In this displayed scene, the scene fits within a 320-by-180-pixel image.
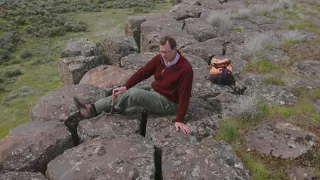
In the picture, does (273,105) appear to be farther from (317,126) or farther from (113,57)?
(113,57)

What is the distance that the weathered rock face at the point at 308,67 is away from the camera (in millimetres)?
7959

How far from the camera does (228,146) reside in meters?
5.20

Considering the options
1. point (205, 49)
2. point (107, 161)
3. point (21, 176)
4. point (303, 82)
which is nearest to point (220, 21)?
point (205, 49)

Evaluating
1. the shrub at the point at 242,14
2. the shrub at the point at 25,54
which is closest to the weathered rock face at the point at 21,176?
the shrub at the point at 242,14

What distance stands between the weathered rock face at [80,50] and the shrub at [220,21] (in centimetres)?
425

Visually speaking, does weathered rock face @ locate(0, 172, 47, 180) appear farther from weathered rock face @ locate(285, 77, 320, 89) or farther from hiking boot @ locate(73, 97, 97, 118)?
weathered rock face @ locate(285, 77, 320, 89)

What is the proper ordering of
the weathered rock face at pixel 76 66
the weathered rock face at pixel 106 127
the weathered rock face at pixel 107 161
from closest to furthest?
the weathered rock face at pixel 107 161 < the weathered rock face at pixel 106 127 < the weathered rock face at pixel 76 66

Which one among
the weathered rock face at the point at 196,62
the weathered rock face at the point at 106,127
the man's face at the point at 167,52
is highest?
the man's face at the point at 167,52

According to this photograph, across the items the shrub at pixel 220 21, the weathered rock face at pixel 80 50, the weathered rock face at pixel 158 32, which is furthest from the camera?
the shrub at pixel 220 21

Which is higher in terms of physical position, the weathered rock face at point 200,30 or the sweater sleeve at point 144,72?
the sweater sleeve at point 144,72

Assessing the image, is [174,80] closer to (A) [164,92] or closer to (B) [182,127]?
(A) [164,92]

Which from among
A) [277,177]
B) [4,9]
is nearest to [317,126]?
[277,177]

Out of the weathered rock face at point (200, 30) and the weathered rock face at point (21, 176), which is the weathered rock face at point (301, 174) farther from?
the weathered rock face at point (200, 30)

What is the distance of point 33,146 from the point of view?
5199 millimetres
